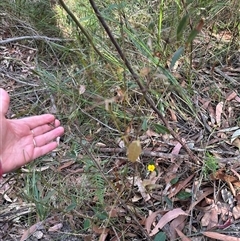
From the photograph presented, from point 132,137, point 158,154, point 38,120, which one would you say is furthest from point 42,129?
point 158,154

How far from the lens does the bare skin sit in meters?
1.58

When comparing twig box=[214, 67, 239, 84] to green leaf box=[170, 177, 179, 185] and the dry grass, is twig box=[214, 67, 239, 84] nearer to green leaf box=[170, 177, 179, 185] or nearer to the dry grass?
the dry grass

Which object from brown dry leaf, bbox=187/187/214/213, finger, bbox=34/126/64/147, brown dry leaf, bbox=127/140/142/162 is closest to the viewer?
brown dry leaf, bbox=127/140/142/162

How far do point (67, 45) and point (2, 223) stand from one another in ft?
3.03

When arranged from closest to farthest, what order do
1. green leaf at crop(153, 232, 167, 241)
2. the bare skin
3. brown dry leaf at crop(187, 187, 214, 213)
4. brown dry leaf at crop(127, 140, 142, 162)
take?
brown dry leaf at crop(127, 140, 142, 162), green leaf at crop(153, 232, 167, 241), brown dry leaf at crop(187, 187, 214, 213), the bare skin

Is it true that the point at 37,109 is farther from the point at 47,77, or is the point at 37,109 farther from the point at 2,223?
the point at 2,223

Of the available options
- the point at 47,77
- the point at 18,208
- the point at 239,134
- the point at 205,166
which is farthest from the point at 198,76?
the point at 18,208

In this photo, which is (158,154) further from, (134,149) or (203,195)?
(134,149)

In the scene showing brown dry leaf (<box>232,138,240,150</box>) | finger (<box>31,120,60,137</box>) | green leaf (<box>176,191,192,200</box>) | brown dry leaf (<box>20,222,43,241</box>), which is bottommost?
brown dry leaf (<box>232,138,240,150</box>)

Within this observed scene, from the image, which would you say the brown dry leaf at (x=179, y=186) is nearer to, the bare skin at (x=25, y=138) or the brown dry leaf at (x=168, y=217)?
the brown dry leaf at (x=168, y=217)

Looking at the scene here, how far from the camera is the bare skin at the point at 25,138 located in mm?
1583

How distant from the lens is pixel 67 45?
2.15 meters

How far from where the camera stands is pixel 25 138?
169 cm

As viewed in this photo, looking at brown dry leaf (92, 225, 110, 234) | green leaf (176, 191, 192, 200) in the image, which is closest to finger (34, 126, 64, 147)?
brown dry leaf (92, 225, 110, 234)
